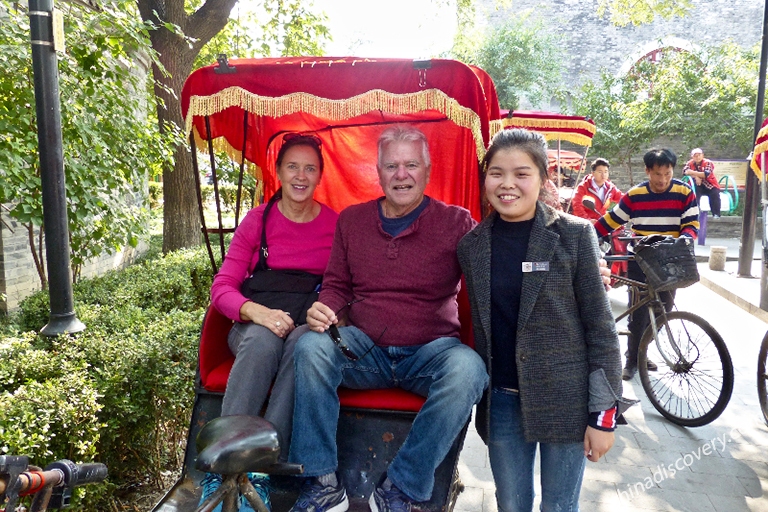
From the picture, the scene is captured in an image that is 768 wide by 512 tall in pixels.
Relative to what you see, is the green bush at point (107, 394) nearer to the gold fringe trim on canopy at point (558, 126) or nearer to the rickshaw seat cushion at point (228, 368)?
the rickshaw seat cushion at point (228, 368)

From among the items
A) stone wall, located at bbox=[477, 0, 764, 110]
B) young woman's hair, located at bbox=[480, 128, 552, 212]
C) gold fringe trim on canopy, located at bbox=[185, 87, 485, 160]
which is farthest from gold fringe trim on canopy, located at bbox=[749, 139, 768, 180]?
stone wall, located at bbox=[477, 0, 764, 110]

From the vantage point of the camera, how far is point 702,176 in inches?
507

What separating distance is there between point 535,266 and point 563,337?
0.28 meters

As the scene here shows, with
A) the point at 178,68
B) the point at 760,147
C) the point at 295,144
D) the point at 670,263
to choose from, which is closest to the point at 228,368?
the point at 295,144

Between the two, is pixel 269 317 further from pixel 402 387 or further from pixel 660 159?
pixel 660 159

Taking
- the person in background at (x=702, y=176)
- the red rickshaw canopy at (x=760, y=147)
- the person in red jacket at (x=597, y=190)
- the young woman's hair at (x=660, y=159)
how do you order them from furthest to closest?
the person in background at (x=702, y=176) < the person in red jacket at (x=597, y=190) < the young woman's hair at (x=660, y=159) < the red rickshaw canopy at (x=760, y=147)

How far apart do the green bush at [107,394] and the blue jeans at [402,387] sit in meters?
1.03

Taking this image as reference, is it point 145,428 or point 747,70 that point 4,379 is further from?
point 747,70

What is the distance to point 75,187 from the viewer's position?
418cm

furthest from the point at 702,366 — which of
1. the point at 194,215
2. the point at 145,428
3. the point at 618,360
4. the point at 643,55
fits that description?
the point at 643,55

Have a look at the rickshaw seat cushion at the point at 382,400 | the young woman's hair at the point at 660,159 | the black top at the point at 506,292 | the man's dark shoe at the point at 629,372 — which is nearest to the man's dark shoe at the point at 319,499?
the rickshaw seat cushion at the point at 382,400

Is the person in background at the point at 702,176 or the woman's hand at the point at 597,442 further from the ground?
the person in background at the point at 702,176

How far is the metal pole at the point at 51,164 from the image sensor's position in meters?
3.22

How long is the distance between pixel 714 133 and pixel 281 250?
65.4 ft
